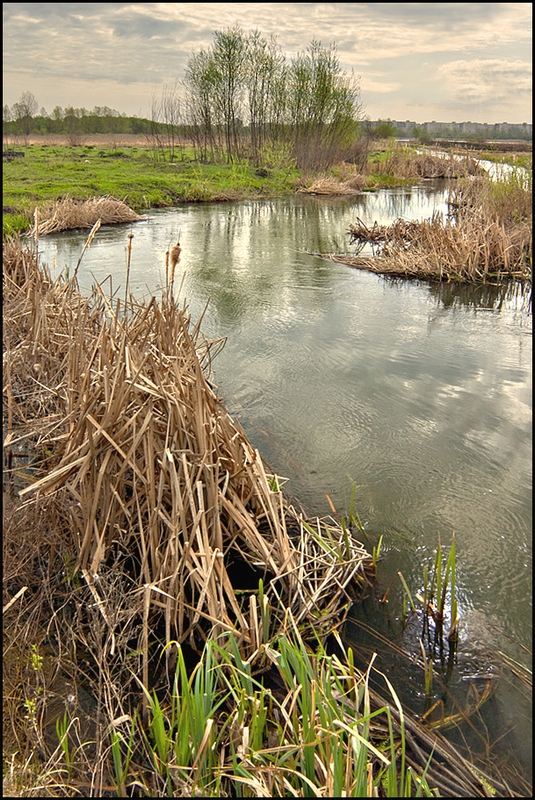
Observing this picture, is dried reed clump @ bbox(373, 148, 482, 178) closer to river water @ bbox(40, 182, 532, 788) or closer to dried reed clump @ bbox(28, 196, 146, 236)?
dried reed clump @ bbox(28, 196, 146, 236)

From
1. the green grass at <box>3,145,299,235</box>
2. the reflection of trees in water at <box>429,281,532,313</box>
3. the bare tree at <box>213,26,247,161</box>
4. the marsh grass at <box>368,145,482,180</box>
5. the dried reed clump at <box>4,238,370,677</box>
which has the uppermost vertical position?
the bare tree at <box>213,26,247,161</box>

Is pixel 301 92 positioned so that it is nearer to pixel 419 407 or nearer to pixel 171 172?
pixel 171 172

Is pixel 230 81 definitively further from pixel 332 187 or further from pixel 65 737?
pixel 65 737

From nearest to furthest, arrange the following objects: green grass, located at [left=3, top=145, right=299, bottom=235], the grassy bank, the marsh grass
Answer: the grassy bank → green grass, located at [left=3, top=145, right=299, bottom=235] → the marsh grass

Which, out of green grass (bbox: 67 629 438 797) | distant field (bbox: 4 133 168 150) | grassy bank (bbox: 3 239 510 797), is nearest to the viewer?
green grass (bbox: 67 629 438 797)

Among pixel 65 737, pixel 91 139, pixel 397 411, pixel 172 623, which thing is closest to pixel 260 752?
pixel 65 737

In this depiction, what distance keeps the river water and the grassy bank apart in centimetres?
45

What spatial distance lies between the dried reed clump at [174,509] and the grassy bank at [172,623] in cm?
1

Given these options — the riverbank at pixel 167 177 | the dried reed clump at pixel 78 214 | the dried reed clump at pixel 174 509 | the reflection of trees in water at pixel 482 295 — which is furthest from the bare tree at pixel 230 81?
the dried reed clump at pixel 174 509

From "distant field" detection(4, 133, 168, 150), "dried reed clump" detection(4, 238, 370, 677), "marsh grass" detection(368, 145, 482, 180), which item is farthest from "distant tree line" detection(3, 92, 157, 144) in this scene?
"dried reed clump" detection(4, 238, 370, 677)

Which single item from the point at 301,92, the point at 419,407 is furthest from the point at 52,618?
the point at 301,92

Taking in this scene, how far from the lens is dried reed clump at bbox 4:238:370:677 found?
250 cm

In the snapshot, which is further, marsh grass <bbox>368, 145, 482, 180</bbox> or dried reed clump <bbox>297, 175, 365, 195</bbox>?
marsh grass <bbox>368, 145, 482, 180</bbox>

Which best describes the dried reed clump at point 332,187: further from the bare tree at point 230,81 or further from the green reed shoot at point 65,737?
the green reed shoot at point 65,737
